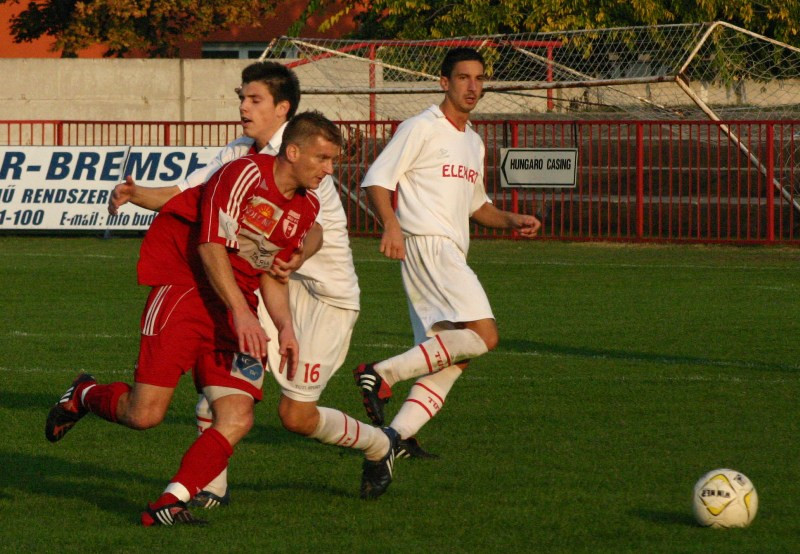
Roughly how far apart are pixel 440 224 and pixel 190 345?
2.12 m

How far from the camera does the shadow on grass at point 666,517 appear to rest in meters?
6.12

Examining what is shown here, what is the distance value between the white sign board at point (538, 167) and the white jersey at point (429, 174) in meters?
12.8

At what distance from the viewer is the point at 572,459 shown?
7.43m

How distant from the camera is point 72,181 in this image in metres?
21.5

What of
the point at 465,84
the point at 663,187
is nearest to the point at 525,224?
the point at 465,84

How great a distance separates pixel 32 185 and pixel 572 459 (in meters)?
15.5

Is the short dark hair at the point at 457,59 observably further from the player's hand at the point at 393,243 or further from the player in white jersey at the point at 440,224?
the player's hand at the point at 393,243

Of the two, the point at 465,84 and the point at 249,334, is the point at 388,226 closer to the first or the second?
the point at 465,84

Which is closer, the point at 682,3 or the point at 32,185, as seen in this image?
the point at 32,185

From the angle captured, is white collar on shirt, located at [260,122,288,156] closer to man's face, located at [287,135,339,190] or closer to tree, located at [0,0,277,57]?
man's face, located at [287,135,339,190]

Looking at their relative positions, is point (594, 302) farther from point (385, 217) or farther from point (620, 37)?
point (620, 37)

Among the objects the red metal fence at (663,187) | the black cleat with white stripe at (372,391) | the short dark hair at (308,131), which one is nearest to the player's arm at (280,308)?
the short dark hair at (308,131)

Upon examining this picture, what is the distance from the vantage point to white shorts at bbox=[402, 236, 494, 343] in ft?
25.4

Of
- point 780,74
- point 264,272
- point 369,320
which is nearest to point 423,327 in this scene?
point 264,272
